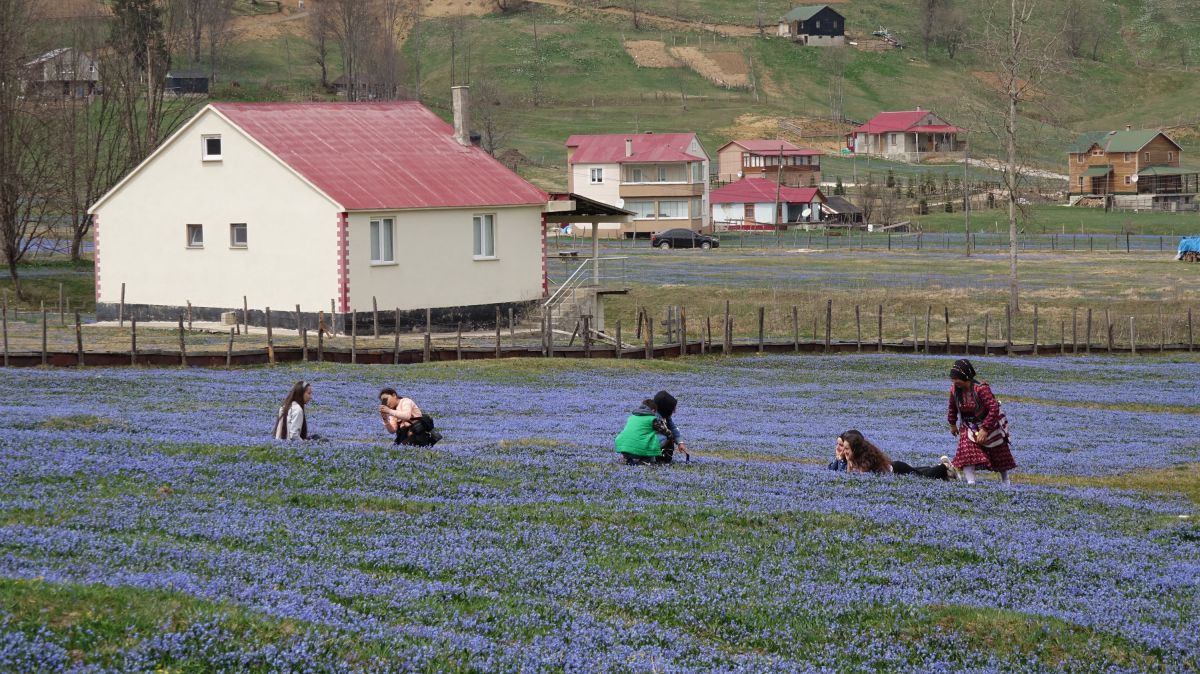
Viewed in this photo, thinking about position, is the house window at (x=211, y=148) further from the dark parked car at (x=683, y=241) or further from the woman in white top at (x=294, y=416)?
the dark parked car at (x=683, y=241)

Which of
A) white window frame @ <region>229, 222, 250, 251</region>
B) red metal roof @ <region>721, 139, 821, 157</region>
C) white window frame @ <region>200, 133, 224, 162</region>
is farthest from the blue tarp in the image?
white window frame @ <region>200, 133, 224, 162</region>

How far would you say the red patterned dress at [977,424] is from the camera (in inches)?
765

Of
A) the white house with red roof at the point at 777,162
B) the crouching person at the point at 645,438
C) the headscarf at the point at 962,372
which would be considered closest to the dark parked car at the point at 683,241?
the white house with red roof at the point at 777,162

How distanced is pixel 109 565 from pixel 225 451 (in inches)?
283

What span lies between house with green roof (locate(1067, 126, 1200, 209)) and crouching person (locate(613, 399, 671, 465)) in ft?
398

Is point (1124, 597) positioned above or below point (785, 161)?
below

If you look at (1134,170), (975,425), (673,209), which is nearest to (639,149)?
(673,209)

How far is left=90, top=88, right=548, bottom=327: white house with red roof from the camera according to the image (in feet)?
167

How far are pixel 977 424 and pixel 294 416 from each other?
10513 millimetres

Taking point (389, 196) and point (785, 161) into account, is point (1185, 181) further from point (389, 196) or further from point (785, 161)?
point (389, 196)

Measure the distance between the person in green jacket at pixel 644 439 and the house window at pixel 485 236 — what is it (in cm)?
3515

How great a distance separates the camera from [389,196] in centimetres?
5178

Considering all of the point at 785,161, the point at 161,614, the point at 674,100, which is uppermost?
the point at 674,100

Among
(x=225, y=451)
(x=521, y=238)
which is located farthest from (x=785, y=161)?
(x=225, y=451)
